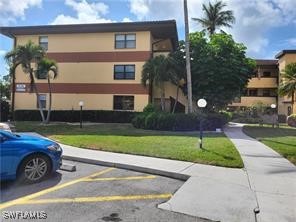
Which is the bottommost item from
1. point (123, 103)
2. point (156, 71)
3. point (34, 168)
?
point (34, 168)

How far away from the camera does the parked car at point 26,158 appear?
25.5 feet

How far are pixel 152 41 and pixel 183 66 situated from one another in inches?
161

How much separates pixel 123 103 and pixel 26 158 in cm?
2241

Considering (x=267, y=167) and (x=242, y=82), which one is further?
(x=242, y=82)

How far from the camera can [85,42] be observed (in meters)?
31.2

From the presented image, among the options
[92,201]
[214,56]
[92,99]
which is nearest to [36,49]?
[92,99]

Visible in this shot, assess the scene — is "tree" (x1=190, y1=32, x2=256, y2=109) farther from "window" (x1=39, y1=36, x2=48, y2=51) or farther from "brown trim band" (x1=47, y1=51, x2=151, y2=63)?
"window" (x1=39, y1=36, x2=48, y2=51)

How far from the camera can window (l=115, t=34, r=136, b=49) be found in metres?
30.1

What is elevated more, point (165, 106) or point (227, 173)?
point (165, 106)

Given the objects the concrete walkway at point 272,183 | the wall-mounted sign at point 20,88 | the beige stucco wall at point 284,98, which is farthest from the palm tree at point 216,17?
the concrete walkway at point 272,183

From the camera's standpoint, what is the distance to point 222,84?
27844mm

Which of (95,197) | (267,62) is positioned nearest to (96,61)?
(95,197)

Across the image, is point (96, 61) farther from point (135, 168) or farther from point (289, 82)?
point (135, 168)

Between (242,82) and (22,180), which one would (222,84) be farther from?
(22,180)
